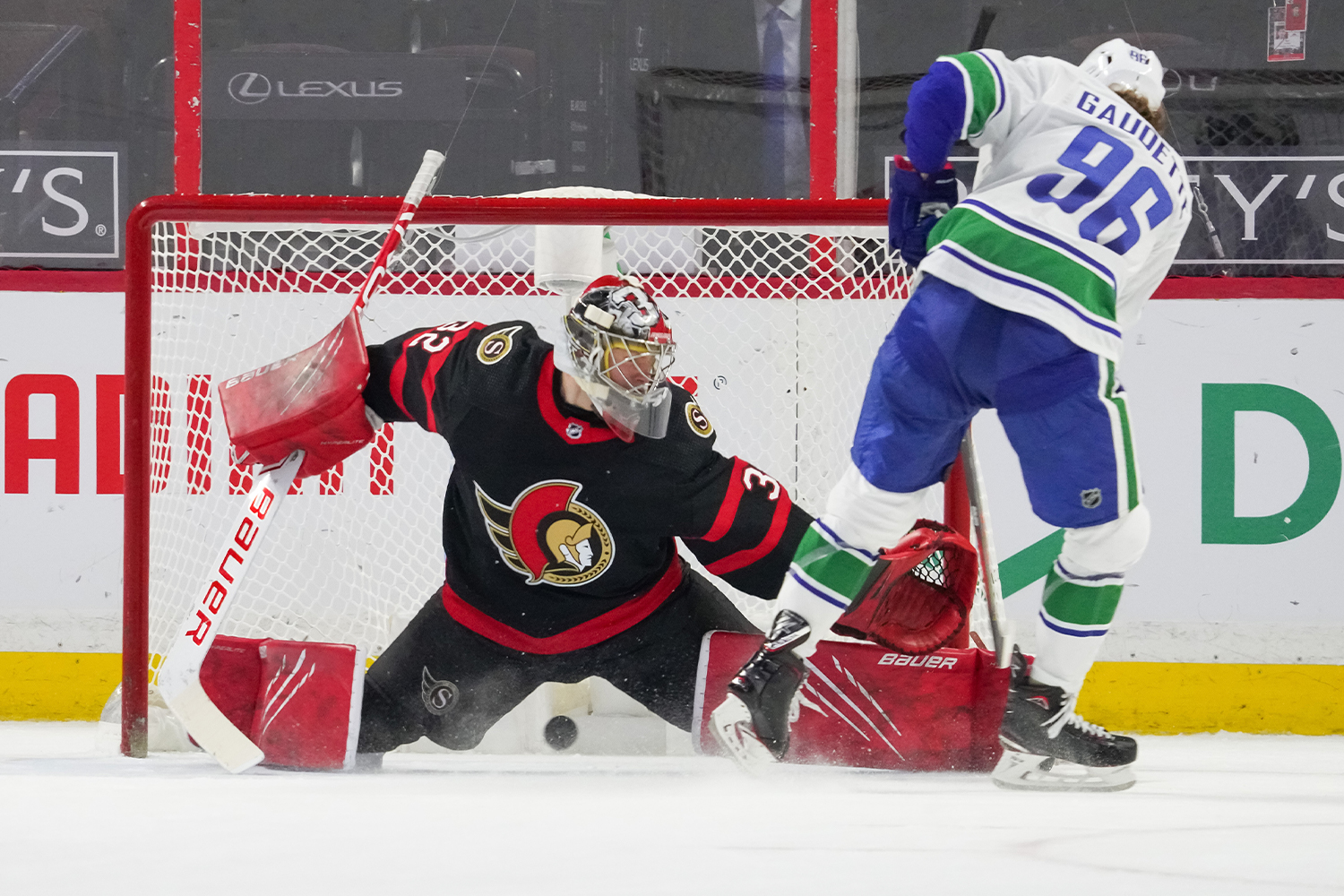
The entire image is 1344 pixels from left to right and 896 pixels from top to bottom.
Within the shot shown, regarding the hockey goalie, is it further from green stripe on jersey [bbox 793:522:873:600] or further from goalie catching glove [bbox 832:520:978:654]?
green stripe on jersey [bbox 793:522:873:600]

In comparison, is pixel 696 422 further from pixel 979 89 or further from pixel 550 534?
pixel 979 89

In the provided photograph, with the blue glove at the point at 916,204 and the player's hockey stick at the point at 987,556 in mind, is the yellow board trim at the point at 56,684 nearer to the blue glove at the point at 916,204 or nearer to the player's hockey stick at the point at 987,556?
the player's hockey stick at the point at 987,556

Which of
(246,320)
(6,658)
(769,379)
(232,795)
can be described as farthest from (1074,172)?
(6,658)

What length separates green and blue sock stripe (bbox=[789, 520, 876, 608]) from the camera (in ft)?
6.25

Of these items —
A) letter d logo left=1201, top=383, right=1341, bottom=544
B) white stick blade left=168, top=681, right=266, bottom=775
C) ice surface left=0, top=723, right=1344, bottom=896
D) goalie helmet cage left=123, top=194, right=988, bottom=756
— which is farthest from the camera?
letter d logo left=1201, top=383, right=1341, bottom=544

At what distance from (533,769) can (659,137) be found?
62.4 inches

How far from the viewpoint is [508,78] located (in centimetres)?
312

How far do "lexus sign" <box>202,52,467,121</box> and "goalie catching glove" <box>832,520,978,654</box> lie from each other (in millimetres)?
1636

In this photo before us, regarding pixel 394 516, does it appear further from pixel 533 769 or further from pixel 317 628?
pixel 533 769

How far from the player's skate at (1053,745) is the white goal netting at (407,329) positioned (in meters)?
0.92

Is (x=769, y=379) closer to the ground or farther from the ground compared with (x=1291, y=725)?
farther from the ground

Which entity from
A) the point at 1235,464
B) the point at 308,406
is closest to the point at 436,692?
the point at 308,406

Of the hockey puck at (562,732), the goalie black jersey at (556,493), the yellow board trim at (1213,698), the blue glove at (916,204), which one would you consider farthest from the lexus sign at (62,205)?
the yellow board trim at (1213,698)

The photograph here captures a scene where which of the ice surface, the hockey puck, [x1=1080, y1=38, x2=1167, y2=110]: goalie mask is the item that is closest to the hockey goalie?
the ice surface
